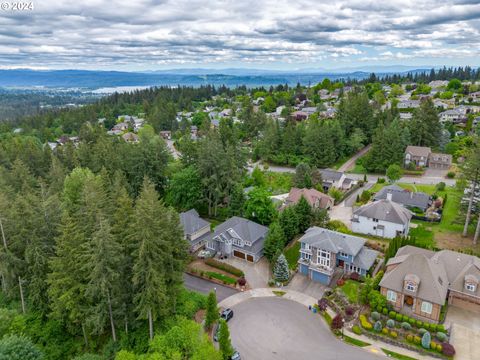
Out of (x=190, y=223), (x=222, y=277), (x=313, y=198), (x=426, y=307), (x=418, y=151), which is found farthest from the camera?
(x=418, y=151)

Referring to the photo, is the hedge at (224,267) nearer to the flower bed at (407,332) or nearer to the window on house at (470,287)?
the flower bed at (407,332)

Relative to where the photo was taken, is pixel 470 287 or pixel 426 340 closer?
pixel 426 340

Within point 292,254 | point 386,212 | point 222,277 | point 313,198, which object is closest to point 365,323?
point 292,254

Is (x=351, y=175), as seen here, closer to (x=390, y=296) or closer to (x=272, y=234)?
(x=272, y=234)

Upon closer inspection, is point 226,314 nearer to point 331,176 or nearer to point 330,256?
point 330,256

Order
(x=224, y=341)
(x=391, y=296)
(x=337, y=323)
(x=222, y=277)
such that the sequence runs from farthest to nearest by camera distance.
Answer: (x=222, y=277)
(x=391, y=296)
(x=337, y=323)
(x=224, y=341)

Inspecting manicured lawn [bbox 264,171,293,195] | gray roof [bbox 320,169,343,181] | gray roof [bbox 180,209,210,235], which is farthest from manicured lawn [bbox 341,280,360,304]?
gray roof [bbox 320,169,343,181]

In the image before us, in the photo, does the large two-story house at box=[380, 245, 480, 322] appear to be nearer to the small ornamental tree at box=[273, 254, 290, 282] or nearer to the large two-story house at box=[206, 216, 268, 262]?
the small ornamental tree at box=[273, 254, 290, 282]
